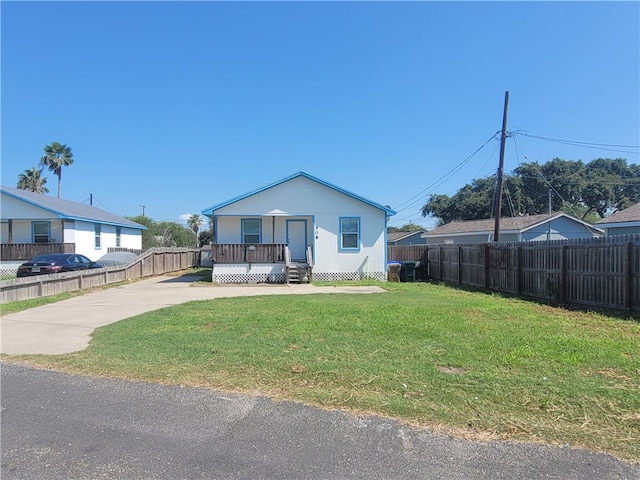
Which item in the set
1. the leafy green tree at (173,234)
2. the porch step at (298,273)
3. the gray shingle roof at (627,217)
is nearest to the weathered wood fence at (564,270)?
the porch step at (298,273)

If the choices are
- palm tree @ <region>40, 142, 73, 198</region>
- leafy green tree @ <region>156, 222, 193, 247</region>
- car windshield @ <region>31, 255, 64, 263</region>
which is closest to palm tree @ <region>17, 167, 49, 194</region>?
palm tree @ <region>40, 142, 73, 198</region>

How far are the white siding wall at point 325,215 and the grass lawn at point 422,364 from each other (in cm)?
1050

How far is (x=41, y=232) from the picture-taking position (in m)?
22.3

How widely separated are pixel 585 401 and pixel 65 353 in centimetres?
667

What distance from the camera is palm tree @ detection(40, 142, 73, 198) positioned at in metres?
42.9

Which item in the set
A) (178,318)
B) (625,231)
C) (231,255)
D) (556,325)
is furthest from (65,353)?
(625,231)

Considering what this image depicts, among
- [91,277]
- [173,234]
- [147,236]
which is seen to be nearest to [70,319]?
[91,277]

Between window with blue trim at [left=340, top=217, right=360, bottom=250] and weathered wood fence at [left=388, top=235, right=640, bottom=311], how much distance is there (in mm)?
5003

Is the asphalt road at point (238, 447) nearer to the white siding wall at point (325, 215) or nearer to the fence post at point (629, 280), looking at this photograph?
the fence post at point (629, 280)

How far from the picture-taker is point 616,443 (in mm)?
3068

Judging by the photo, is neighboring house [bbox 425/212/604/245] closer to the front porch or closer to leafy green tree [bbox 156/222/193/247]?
the front porch

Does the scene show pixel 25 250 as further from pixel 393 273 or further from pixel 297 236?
pixel 393 273

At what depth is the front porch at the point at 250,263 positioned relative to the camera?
18.2 metres

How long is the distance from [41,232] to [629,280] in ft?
86.6
